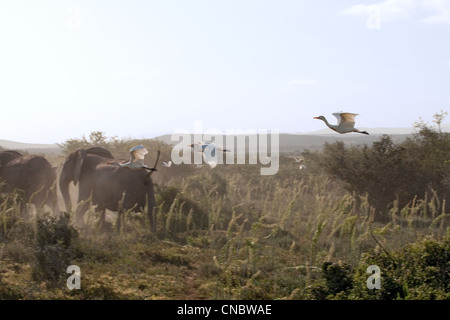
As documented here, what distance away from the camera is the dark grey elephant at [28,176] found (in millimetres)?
13727

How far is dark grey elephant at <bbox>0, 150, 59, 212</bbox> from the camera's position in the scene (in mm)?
13727

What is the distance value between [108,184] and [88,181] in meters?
0.75

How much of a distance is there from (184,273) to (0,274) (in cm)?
294

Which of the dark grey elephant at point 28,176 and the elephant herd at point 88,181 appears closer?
the elephant herd at point 88,181

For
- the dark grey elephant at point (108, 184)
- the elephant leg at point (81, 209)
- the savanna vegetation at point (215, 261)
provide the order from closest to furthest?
the savanna vegetation at point (215, 261), the dark grey elephant at point (108, 184), the elephant leg at point (81, 209)

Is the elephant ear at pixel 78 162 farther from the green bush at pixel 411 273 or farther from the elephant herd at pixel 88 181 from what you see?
the green bush at pixel 411 273

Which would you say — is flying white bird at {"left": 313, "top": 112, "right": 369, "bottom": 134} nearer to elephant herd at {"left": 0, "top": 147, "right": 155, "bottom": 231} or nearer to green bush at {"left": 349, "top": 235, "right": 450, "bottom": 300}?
green bush at {"left": 349, "top": 235, "right": 450, "bottom": 300}

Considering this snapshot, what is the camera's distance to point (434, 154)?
17281 millimetres

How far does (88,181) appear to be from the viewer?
12336 millimetres

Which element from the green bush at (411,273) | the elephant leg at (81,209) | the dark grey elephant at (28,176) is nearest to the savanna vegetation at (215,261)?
the green bush at (411,273)

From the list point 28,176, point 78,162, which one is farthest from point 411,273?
point 28,176

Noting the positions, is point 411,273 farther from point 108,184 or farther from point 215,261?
point 108,184
